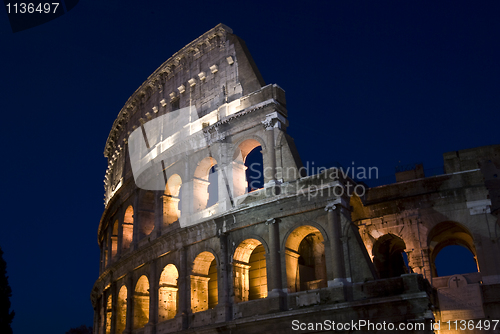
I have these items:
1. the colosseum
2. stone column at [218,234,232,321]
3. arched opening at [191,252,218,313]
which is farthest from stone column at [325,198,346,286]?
arched opening at [191,252,218,313]

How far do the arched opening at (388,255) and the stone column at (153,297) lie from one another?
970 centimetres

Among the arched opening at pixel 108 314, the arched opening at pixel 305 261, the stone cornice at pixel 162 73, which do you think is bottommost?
the arched opening at pixel 108 314

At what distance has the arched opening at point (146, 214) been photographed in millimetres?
27730

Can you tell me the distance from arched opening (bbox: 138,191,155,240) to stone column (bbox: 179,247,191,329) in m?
4.77

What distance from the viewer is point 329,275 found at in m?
19.5

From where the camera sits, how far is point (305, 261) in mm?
24078

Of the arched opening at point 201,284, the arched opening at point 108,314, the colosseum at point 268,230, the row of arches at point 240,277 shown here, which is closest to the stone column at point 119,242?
the colosseum at point 268,230

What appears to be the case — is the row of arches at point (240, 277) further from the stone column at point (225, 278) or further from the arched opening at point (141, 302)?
the stone column at point (225, 278)

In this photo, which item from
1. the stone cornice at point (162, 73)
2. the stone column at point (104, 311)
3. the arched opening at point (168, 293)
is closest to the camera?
the arched opening at point (168, 293)

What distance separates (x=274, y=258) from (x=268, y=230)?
1231 millimetres

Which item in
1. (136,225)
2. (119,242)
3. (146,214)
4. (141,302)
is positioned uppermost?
(146,214)

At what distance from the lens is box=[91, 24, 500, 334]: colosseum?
19.3m

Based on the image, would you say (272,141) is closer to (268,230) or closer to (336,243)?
(268,230)

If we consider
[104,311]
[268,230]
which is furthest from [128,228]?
[268,230]
